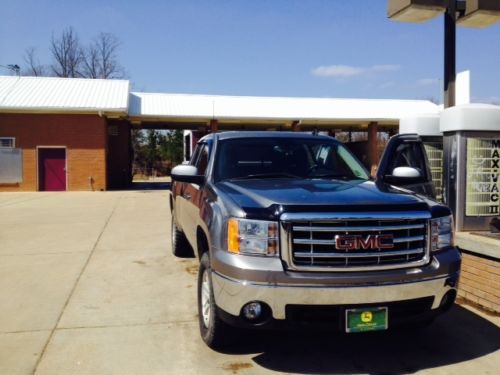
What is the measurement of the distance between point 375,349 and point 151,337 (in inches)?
77.9

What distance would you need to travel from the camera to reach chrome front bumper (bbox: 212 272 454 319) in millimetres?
3252

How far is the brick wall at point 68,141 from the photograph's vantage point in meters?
22.5

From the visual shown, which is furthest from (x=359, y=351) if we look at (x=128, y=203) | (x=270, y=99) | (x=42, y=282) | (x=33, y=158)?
(x=270, y=99)

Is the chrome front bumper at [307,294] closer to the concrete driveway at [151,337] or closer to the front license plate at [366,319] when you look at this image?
the front license plate at [366,319]

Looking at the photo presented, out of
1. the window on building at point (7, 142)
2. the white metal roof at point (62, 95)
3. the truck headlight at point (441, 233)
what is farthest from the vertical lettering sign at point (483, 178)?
the window on building at point (7, 142)

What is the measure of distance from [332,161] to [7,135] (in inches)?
845

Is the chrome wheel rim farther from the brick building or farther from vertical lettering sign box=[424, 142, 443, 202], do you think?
the brick building

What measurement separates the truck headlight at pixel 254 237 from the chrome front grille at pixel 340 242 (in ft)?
0.28

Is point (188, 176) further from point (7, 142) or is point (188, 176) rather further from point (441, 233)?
point (7, 142)

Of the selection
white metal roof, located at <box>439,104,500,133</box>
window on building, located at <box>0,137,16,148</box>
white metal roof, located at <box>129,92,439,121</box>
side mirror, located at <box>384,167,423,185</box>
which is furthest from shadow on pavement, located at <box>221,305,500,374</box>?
window on building, located at <box>0,137,16,148</box>

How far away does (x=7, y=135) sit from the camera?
22.5m

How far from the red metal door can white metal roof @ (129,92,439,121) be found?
4216mm

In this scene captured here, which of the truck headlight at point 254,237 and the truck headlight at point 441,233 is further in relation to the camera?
the truck headlight at point 441,233

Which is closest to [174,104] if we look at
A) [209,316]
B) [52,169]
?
[52,169]
